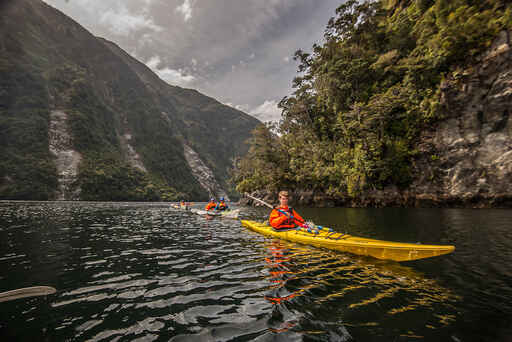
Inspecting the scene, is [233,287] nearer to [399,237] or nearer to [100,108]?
[399,237]

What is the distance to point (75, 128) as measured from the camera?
262 feet

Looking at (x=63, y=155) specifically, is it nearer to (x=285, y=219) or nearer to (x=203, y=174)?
(x=203, y=174)

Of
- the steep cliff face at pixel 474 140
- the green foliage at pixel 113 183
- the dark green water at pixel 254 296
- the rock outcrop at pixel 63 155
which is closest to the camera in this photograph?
the dark green water at pixel 254 296

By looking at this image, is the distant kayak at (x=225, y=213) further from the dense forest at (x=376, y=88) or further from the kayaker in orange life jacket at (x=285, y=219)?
the dense forest at (x=376, y=88)

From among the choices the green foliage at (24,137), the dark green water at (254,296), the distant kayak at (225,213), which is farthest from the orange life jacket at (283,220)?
the green foliage at (24,137)

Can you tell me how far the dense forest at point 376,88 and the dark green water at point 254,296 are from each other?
19263 millimetres

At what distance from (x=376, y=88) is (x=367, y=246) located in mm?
27134

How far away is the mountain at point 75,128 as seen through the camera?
5925cm

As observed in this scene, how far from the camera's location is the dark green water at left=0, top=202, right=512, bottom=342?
8.52 feet

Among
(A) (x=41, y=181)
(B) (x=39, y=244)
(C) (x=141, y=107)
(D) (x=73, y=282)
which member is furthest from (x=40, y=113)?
(D) (x=73, y=282)

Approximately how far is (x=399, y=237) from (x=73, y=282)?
33.4 ft

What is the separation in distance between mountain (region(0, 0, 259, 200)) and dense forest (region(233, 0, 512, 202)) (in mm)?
31186

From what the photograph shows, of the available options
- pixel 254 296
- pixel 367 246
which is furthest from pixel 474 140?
pixel 254 296

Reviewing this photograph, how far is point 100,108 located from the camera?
110 meters
